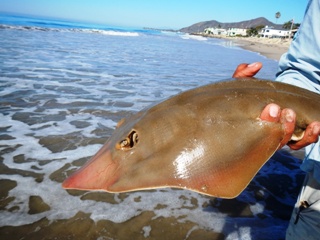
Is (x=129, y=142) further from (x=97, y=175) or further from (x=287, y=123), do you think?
(x=287, y=123)

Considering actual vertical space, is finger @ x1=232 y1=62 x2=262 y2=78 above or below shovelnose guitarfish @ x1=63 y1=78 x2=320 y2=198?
above

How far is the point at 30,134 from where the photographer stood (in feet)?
16.8

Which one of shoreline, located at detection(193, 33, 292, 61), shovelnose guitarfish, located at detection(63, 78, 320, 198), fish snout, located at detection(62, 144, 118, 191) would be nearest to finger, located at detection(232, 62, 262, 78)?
shovelnose guitarfish, located at detection(63, 78, 320, 198)

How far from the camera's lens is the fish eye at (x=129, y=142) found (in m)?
1.77

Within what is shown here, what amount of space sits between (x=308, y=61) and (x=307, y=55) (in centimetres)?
6

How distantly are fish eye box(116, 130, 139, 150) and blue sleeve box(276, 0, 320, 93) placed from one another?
171cm

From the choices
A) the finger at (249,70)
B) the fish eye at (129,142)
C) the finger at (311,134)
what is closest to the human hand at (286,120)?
the finger at (311,134)

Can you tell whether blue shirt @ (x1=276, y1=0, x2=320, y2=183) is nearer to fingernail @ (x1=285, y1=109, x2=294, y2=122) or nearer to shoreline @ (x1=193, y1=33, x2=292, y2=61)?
fingernail @ (x1=285, y1=109, x2=294, y2=122)

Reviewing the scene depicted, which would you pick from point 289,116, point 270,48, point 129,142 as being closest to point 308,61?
point 289,116

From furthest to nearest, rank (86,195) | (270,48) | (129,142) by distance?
(270,48) < (86,195) < (129,142)

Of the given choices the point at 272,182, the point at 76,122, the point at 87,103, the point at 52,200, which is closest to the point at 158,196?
the point at 52,200

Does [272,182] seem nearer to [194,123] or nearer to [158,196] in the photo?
[158,196]

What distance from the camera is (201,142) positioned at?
1632 millimetres

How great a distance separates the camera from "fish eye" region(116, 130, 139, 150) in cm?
177
